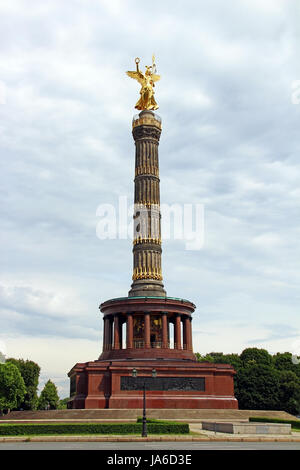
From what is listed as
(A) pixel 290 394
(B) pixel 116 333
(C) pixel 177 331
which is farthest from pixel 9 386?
(A) pixel 290 394

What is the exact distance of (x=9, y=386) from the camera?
5919cm

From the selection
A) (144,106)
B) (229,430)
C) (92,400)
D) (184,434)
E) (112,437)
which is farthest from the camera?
(144,106)

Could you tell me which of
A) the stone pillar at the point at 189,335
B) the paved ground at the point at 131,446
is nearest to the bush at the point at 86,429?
the paved ground at the point at 131,446

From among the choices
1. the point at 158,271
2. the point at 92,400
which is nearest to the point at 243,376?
the point at 158,271

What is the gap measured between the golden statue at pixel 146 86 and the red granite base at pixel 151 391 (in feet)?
98.3

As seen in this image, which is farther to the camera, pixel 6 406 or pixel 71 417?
pixel 6 406

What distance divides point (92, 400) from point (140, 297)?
10.7 m

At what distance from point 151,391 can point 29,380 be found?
3906 cm

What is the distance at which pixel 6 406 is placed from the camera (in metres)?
58.9

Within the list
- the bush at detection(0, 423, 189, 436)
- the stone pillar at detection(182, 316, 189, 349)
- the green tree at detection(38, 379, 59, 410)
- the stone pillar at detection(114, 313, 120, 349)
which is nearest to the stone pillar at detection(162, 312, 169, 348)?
the stone pillar at detection(182, 316, 189, 349)

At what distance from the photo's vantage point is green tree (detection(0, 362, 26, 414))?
5866 centimetres

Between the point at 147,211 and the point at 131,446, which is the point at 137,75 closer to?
the point at 147,211

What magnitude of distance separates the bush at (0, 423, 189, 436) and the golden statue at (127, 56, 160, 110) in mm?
40167
